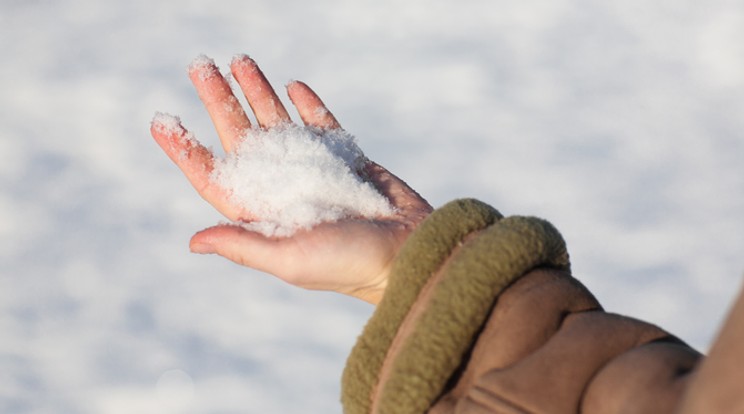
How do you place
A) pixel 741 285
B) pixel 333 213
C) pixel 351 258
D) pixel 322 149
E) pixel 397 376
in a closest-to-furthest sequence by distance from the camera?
pixel 741 285 < pixel 397 376 < pixel 351 258 < pixel 333 213 < pixel 322 149

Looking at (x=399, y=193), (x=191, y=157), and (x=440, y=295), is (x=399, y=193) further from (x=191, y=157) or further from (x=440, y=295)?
(x=440, y=295)

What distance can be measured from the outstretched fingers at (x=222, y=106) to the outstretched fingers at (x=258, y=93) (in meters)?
0.08

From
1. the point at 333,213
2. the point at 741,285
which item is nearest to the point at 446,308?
the point at 333,213

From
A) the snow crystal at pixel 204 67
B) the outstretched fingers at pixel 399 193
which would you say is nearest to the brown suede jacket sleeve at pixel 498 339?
the outstretched fingers at pixel 399 193

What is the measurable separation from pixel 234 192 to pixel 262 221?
16cm

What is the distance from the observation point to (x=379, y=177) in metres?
2.85

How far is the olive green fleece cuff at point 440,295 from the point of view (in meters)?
1.82

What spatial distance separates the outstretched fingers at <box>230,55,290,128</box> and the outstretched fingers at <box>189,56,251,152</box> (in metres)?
0.08

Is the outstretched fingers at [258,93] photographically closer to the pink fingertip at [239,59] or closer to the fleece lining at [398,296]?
the pink fingertip at [239,59]

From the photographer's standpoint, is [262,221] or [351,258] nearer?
[351,258]

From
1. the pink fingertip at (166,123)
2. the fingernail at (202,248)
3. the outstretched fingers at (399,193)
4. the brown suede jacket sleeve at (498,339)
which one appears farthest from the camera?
the pink fingertip at (166,123)

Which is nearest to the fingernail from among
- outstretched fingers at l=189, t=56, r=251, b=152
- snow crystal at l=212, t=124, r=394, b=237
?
snow crystal at l=212, t=124, r=394, b=237

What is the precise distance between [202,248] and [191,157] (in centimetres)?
39

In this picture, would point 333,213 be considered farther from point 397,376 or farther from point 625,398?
point 625,398
